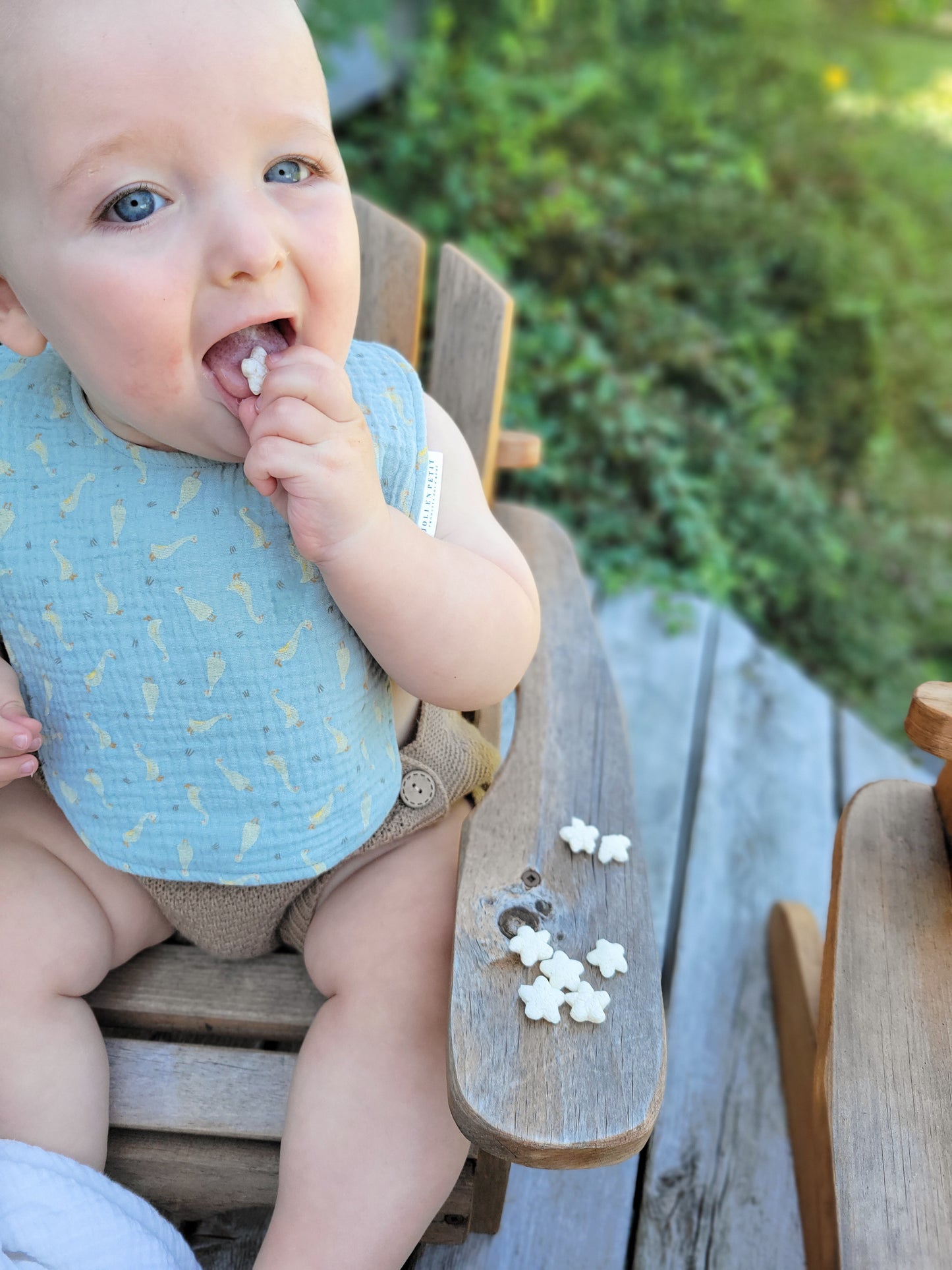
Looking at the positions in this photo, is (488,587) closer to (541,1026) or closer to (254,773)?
(254,773)

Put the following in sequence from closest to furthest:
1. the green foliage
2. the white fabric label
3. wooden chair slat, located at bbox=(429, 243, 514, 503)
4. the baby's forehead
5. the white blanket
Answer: the baby's forehead < the white blanket < the white fabric label < wooden chair slat, located at bbox=(429, 243, 514, 503) < the green foliage

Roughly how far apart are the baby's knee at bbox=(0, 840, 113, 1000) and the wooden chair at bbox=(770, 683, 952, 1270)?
0.73 meters

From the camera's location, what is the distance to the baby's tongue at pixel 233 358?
859mm

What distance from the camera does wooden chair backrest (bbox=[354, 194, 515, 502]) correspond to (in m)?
1.51

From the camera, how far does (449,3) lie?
346 cm

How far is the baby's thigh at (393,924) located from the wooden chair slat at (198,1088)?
0.36 feet

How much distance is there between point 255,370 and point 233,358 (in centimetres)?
2

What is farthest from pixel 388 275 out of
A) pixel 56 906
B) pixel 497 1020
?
pixel 497 1020

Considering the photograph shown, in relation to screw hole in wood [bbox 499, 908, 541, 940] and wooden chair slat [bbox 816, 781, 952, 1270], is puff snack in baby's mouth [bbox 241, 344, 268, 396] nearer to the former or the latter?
screw hole in wood [bbox 499, 908, 541, 940]

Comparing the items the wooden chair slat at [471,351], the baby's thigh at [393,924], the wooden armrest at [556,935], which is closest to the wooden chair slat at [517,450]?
the wooden chair slat at [471,351]

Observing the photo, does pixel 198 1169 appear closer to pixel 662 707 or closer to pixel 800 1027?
pixel 800 1027

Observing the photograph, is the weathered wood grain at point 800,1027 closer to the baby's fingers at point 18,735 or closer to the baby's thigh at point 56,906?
the baby's thigh at point 56,906

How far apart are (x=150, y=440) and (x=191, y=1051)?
2.12ft

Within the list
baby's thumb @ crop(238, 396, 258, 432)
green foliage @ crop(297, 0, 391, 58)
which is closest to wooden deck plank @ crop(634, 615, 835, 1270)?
baby's thumb @ crop(238, 396, 258, 432)
